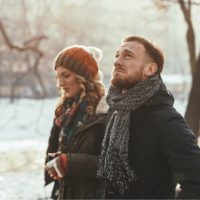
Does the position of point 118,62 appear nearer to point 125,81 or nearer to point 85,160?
point 125,81

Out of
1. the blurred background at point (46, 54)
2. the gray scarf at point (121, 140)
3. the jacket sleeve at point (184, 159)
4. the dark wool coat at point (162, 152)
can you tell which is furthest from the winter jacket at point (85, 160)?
the blurred background at point (46, 54)

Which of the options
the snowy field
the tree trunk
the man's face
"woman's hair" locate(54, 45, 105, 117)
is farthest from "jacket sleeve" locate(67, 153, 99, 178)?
the tree trunk

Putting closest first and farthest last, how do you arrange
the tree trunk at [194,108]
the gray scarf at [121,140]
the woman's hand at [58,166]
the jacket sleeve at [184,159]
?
1. the jacket sleeve at [184,159]
2. the gray scarf at [121,140]
3. the woman's hand at [58,166]
4. the tree trunk at [194,108]

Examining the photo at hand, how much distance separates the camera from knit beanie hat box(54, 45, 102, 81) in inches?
133

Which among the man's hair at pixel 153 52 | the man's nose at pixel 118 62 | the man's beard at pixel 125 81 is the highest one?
the man's hair at pixel 153 52

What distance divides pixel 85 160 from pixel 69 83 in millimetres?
591

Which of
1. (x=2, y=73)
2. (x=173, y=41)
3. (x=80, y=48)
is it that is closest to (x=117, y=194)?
(x=80, y=48)

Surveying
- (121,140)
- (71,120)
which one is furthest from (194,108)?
(121,140)

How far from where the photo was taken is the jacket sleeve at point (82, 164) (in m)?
3.03

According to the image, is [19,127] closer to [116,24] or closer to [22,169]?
[22,169]

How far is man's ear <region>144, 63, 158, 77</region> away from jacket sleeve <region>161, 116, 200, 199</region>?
1.20 feet

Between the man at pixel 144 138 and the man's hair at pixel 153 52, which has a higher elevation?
the man's hair at pixel 153 52

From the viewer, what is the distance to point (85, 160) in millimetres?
3047

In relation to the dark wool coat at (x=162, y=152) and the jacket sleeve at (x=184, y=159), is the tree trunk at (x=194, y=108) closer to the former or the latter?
the dark wool coat at (x=162, y=152)
